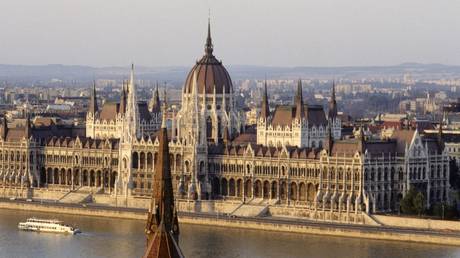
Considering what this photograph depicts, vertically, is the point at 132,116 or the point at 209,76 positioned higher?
the point at 209,76

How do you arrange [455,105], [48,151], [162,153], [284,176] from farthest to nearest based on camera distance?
[455,105] → [48,151] → [284,176] → [162,153]

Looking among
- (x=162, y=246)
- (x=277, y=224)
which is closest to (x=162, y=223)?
(x=162, y=246)

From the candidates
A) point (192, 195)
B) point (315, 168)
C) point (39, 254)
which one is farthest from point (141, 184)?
point (39, 254)

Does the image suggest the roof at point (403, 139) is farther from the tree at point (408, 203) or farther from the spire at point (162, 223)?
the spire at point (162, 223)

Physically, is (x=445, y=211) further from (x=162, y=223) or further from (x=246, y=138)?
(x=162, y=223)

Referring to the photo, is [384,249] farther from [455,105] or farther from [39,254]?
[455,105]

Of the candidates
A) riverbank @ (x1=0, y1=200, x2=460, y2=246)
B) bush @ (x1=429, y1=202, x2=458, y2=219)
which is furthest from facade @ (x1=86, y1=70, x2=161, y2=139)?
bush @ (x1=429, y1=202, x2=458, y2=219)

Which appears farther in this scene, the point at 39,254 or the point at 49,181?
the point at 49,181
